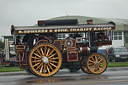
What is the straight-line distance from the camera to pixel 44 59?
52.4ft

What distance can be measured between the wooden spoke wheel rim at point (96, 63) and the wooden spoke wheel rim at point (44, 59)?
1627mm

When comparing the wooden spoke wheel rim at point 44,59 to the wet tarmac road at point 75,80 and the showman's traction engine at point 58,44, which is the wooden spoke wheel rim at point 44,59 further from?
the wet tarmac road at point 75,80

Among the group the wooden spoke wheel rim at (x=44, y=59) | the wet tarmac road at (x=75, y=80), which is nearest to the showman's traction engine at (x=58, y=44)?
the wooden spoke wheel rim at (x=44, y=59)

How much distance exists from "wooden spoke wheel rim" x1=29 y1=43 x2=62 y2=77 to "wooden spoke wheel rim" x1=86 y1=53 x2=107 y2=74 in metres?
1.63

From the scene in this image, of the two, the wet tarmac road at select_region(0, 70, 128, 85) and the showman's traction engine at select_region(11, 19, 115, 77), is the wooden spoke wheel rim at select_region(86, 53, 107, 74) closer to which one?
the showman's traction engine at select_region(11, 19, 115, 77)

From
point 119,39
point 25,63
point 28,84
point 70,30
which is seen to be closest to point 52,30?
point 70,30

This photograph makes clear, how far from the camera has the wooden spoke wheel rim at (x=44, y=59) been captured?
1592 cm

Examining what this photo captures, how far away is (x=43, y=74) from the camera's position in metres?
15.9

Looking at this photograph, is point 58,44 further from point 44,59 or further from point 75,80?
point 75,80

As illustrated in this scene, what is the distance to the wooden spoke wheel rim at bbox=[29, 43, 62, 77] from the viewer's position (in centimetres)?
1592

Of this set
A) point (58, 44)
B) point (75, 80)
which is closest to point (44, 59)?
point (58, 44)

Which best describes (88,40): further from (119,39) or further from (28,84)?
(119,39)

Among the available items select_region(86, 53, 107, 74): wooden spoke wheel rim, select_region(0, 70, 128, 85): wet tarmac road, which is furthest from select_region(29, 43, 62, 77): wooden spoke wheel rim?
select_region(86, 53, 107, 74): wooden spoke wheel rim

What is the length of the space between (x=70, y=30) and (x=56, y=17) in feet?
224
